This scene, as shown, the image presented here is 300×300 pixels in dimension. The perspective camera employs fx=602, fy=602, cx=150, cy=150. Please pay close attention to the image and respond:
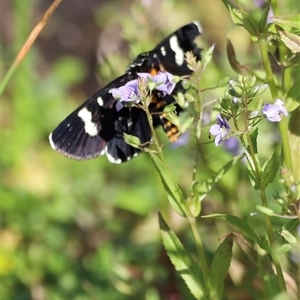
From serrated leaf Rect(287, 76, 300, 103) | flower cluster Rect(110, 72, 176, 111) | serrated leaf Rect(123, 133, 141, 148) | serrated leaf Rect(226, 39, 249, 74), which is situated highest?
flower cluster Rect(110, 72, 176, 111)

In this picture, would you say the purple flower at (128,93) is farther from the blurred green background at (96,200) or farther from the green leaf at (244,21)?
the blurred green background at (96,200)

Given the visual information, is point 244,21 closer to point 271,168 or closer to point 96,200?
point 271,168

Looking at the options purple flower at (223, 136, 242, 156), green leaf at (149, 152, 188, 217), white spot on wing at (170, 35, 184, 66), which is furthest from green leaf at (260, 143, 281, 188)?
purple flower at (223, 136, 242, 156)

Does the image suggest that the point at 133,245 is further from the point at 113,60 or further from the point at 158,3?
the point at 158,3

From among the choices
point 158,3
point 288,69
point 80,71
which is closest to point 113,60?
point 288,69

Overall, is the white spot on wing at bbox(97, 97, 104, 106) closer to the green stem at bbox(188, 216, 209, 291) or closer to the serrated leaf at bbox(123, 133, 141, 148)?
the serrated leaf at bbox(123, 133, 141, 148)

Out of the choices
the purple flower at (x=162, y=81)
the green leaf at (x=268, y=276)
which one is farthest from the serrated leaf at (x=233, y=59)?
the green leaf at (x=268, y=276)
